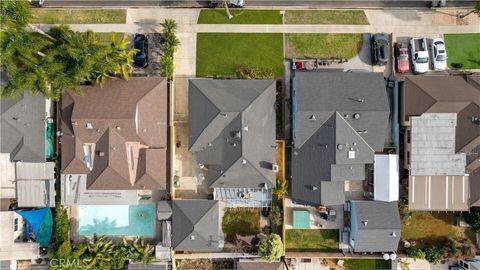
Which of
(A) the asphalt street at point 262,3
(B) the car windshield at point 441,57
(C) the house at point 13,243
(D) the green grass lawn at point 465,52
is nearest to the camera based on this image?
(C) the house at point 13,243

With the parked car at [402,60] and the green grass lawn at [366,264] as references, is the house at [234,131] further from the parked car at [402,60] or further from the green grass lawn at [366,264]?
the parked car at [402,60]

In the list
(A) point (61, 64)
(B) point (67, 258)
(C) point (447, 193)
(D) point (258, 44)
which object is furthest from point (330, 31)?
(B) point (67, 258)

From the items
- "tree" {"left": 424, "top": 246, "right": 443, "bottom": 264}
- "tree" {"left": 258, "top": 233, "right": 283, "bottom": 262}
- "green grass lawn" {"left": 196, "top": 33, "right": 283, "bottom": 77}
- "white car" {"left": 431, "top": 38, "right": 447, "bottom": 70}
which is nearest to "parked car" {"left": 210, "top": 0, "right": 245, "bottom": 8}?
"green grass lawn" {"left": 196, "top": 33, "right": 283, "bottom": 77}

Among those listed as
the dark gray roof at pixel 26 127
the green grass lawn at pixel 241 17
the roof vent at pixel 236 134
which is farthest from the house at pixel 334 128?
the dark gray roof at pixel 26 127

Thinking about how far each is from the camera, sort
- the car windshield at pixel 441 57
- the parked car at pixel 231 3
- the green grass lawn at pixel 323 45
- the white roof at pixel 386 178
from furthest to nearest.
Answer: the green grass lawn at pixel 323 45, the parked car at pixel 231 3, the car windshield at pixel 441 57, the white roof at pixel 386 178

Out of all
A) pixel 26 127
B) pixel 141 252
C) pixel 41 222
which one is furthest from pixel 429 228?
pixel 26 127

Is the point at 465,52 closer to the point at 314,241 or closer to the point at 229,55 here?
the point at 229,55
